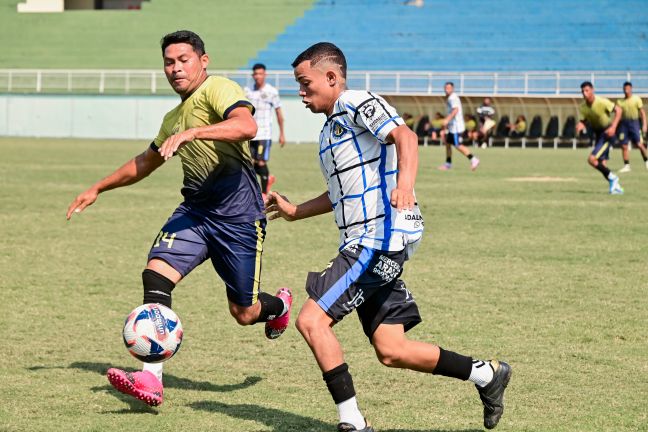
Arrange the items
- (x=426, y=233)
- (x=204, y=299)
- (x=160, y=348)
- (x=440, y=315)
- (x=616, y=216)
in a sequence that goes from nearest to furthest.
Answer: (x=160, y=348), (x=440, y=315), (x=204, y=299), (x=426, y=233), (x=616, y=216)

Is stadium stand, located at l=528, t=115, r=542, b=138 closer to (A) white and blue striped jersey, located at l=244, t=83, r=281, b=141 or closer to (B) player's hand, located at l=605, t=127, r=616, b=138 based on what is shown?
(B) player's hand, located at l=605, t=127, r=616, b=138

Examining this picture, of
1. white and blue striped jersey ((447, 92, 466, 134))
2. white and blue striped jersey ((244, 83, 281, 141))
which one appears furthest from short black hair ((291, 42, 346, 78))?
white and blue striped jersey ((447, 92, 466, 134))

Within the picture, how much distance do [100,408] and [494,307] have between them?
401 centimetres

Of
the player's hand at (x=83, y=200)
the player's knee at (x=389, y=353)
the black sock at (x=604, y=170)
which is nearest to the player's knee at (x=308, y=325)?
the player's knee at (x=389, y=353)

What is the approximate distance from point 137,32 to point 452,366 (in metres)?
51.4

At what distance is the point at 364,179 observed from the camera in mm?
5102

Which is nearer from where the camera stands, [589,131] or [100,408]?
[100,408]

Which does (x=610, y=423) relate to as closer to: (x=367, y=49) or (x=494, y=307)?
(x=494, y=307)

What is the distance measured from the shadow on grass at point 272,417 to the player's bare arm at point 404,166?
132 centimetres

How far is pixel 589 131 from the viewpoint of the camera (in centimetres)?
4372

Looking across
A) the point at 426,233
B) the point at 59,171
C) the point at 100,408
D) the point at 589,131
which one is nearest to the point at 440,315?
the point at 100,408

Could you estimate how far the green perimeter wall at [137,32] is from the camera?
172 ft

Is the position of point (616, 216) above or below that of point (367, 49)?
below

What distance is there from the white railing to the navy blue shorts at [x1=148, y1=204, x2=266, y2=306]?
36.9 m
